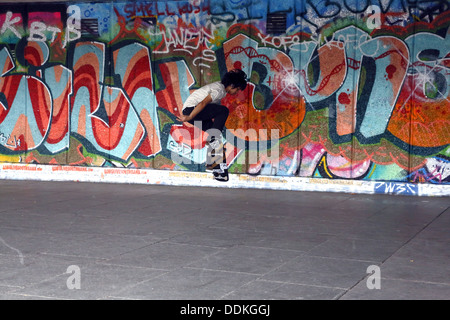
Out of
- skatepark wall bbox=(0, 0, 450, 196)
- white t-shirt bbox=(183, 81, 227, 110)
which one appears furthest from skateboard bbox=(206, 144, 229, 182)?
skatepark wall bbox=(0, 0, 450, 196)

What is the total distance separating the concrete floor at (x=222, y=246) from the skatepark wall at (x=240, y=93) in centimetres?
113

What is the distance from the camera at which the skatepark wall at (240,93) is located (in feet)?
42.0

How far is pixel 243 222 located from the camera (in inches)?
380

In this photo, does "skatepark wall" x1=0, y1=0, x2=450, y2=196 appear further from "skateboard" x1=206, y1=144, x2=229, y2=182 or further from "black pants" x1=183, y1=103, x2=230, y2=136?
"black pants" x1=183, y1=103, x2=230, y2=136

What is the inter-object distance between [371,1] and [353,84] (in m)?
1.64

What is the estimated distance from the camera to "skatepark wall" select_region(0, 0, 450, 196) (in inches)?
504

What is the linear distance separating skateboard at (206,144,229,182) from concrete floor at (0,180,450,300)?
0.47m

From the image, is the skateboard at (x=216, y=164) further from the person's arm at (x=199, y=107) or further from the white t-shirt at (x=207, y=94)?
the white t-shirt at (x=207, y=94)

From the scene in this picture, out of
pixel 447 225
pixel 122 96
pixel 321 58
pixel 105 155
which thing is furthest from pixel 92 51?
pixel 447 225

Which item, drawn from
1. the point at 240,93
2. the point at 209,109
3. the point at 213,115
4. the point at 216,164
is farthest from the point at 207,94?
the point at 240,93

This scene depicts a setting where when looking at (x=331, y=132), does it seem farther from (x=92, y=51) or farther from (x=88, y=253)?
(x=88, y=253)

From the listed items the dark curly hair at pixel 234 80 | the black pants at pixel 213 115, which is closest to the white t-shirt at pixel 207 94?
the black pants at pixel 213 115

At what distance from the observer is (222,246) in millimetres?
7723

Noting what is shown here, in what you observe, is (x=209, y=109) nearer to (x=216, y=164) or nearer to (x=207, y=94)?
(x=207, y=94)
